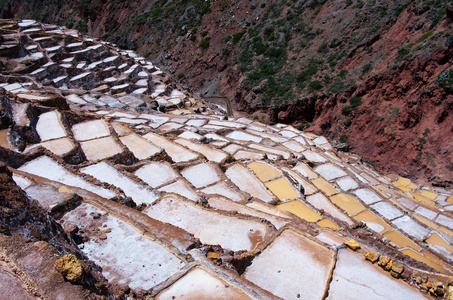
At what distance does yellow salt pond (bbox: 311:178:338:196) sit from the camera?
20.6 feet

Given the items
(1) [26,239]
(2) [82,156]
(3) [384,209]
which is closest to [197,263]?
(1) [26,239]

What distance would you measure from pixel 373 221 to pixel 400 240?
0.56m

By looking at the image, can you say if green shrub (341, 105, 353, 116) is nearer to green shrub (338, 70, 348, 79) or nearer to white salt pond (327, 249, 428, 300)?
green shrub (338, 70, 348, 79)

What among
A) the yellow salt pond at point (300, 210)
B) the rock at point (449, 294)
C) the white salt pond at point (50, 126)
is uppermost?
the rock at point (449, 294)

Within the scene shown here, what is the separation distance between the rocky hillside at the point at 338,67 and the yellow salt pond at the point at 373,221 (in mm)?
6741

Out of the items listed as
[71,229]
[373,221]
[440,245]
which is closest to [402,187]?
[440,245]

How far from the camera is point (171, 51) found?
25984 mm

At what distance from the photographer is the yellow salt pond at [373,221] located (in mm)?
5544

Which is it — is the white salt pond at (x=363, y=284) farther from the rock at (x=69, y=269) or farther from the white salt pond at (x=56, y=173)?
the white salt pond at (x=56, y=173)

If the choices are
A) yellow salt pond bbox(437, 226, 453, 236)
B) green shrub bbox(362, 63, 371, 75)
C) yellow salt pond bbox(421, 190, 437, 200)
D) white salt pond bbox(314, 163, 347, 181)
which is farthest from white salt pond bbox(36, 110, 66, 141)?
green shrub bbox(362, 63, 371, 75)

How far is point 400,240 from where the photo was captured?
5.32m

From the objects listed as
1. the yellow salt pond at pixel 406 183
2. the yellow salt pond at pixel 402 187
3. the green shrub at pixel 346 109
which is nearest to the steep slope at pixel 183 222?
the yellow salt pond at pixel 402 187

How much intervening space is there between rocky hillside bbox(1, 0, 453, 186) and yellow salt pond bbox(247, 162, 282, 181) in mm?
8417

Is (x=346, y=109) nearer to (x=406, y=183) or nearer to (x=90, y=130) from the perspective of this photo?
(x=406, y=183)
